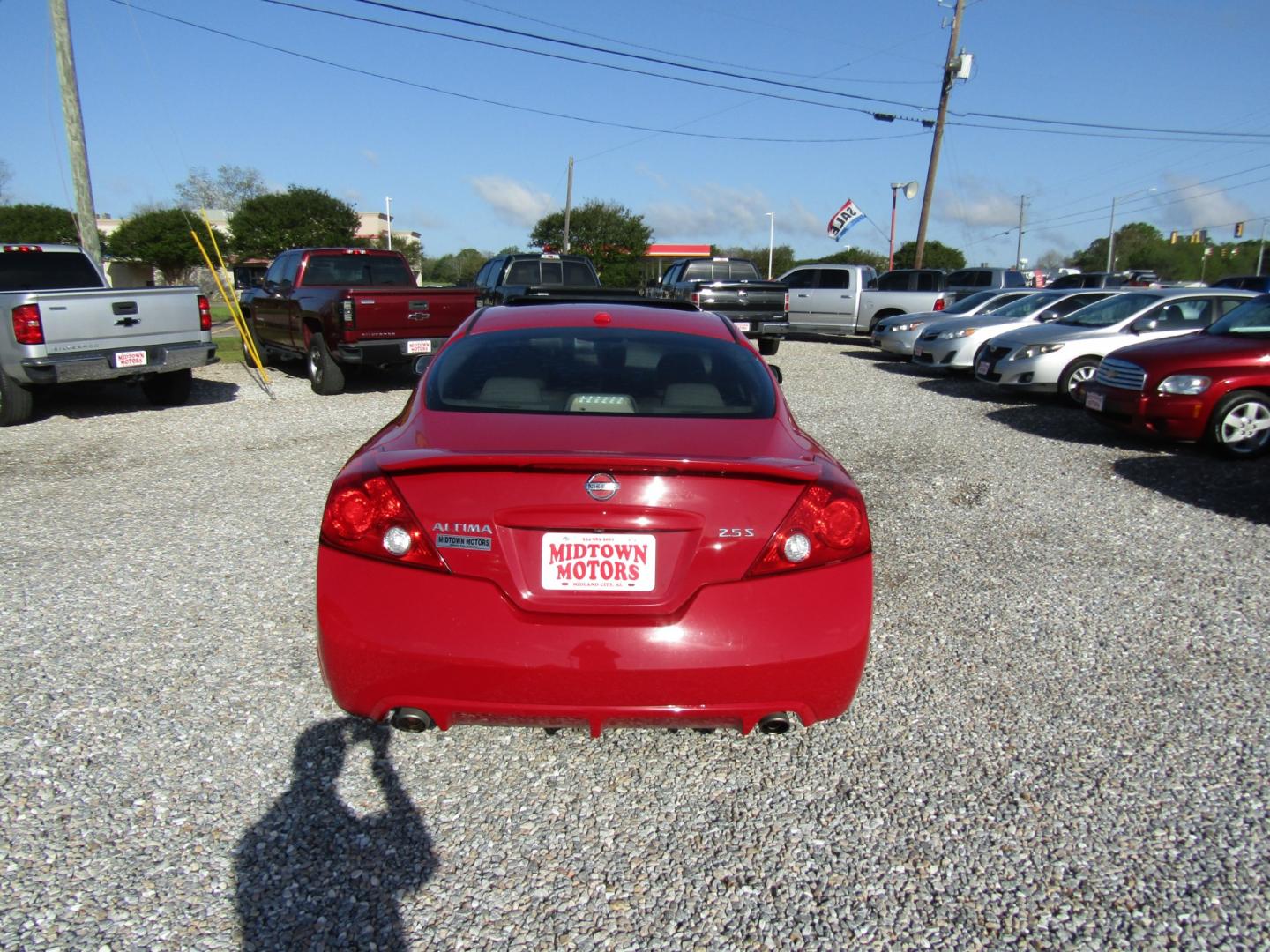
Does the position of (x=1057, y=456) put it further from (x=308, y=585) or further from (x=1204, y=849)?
(x=308, y=585)

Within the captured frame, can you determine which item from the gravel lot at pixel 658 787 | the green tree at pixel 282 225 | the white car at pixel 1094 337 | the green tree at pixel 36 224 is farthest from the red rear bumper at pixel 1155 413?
the green tree at pixel 36 224

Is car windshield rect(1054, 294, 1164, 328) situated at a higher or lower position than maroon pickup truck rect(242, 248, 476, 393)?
higher

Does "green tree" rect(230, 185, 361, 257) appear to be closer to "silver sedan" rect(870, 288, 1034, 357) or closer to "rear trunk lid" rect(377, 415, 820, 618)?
"silver sedan" rect(870, 288, 1034, 357)

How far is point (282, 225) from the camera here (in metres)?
51.6

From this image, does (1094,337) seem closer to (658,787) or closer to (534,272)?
(534,272)

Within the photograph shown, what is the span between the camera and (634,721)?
101 inches

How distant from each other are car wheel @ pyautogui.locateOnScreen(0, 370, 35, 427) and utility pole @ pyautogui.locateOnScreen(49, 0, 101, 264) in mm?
5225

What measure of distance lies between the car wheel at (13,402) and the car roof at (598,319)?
755cm

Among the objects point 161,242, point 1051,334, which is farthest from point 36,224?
point 1051,334

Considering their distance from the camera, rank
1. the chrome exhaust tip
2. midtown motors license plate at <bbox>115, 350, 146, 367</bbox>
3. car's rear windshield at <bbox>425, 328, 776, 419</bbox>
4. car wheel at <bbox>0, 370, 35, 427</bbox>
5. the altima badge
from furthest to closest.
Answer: midtown motors license plate at <bbox>115, 350, 146, 367</bbox> < car wheel at <bbox>0, 370, 35, 427</bbox> < car's rear windshield at <bbox>425, 328, 776, 419</bbox> < the chrome exhaust tip < the altima badge

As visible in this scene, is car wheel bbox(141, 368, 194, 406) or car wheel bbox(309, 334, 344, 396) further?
car wheel bbox(309, 334, 344, 396)

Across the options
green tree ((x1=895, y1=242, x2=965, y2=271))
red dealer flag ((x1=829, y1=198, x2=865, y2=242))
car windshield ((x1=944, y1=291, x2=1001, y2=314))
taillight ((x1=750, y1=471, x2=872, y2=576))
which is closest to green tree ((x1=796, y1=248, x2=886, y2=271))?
green tree ((x1=895, y1=242, x2=965, y2=271))

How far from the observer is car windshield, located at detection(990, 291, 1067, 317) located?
14.7 metres

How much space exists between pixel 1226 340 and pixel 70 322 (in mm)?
11396
